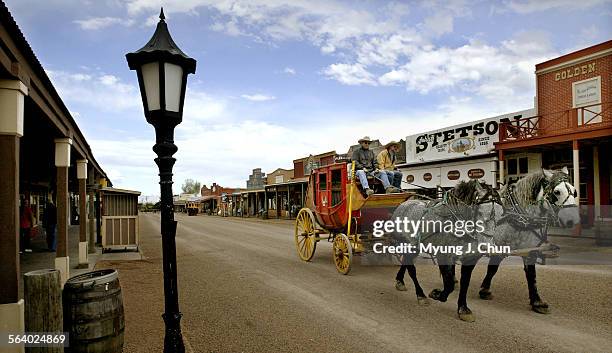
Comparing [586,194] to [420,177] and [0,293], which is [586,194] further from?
[0,293]

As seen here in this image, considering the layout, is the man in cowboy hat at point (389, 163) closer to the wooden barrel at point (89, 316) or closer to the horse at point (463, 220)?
the horse at point (463, 220)

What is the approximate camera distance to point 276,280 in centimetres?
842

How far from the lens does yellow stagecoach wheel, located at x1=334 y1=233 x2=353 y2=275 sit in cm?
838

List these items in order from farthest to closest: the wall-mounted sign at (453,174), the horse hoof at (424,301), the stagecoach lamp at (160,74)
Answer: the wall-mounted sign at (453,174), the horse hoof at (424,301), the stagecoach lamp at (160,74)

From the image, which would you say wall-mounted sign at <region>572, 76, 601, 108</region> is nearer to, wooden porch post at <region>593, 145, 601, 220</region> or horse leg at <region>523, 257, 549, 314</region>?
wooden porch post at <region>593, 145, 601, 220</region>

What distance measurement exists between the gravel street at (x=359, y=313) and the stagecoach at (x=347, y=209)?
630 mm

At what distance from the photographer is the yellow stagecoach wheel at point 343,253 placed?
838 centimetres

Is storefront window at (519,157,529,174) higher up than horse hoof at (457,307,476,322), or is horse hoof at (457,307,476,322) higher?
storefront window at (519,157,529,174)

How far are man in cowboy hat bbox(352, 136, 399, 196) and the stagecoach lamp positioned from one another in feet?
16.9

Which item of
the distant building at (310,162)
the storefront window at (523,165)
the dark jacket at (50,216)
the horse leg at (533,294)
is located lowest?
the horse leg at (533,294)

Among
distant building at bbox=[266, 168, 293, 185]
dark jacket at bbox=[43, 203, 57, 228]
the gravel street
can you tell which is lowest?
the gravel street

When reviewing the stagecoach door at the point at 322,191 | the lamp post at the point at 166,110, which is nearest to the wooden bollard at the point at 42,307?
the lamp post at the point at 166,110

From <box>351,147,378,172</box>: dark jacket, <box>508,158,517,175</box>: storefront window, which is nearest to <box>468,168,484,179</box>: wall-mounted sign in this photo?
<box>508,158,517,175</box>: storefront window

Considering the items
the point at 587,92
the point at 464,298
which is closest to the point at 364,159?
the point at 464,298
